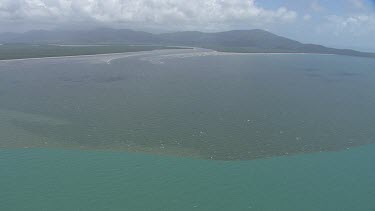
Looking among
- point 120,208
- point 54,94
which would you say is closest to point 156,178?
point 120,208

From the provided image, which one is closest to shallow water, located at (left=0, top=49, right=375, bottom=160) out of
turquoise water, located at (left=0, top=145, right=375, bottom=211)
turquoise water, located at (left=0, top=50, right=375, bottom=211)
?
turquoise water, located at (left=0, top=50, right=375, bottom=211)

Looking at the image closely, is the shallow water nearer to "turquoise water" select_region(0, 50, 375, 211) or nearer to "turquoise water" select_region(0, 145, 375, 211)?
"turquoise water" select_region(0, 50, 375, 211)

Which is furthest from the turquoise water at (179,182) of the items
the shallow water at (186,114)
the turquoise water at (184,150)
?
the shallow water at (186,114)

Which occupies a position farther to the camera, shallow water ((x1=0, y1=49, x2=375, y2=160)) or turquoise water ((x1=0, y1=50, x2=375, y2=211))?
shallow water ((x1=0, y1=49, x2=375, y2=160))

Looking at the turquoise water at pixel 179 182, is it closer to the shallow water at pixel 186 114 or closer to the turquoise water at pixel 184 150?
the turquoise water at pixel 184 150

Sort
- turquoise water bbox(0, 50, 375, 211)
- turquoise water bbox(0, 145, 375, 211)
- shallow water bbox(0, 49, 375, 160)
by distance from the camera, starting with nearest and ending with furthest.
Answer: turquoise water bbox(0, 145, 375, 211) < turquoise water bbox(0, 50, 375, 211) < shallow water bbox(0, 49, 375, 160)

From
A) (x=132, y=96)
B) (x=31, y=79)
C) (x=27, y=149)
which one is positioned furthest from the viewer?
(x=31, y=79)

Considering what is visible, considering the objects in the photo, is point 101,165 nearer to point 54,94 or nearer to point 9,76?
point 54,94
